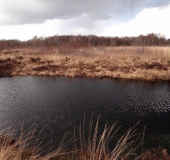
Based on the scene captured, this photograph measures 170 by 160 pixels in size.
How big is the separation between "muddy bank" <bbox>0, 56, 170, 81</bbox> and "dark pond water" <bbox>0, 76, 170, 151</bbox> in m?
2.69

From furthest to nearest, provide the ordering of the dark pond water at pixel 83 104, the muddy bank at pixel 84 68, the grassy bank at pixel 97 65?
the grassy bank at pixel 97 65 → the muddy bank at pixel 84 68 → the dark pond water at pixel 83 104

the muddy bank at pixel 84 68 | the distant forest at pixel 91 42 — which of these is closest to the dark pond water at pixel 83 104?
the muddy bank at pixel 84 68

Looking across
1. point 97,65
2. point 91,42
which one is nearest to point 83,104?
point 97,65

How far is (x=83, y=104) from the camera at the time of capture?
616 inches

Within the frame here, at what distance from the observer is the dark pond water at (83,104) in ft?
39.4

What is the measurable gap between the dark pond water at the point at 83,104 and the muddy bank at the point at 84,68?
269 cm

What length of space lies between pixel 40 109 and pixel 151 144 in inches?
366

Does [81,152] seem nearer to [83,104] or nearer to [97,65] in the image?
[83,104]

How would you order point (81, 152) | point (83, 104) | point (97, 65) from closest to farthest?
point (81, 152), point (83, 104), point (97, 65)

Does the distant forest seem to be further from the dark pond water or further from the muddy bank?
the dark pond water

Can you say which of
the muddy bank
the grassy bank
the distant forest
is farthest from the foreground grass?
the distant forest

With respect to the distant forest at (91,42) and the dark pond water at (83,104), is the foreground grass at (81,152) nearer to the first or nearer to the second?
the dark pond water at (83,104)

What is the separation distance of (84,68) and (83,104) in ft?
50.5

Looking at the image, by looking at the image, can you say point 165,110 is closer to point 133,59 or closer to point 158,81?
point 158,81
